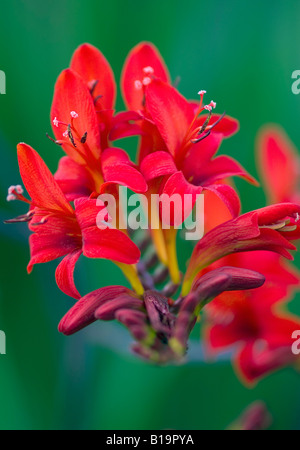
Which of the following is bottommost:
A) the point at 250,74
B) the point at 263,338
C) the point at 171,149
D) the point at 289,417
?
the point at 289,417

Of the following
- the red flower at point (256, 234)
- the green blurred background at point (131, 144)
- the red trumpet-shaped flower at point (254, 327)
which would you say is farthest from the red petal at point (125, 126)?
the green blurred background at point (131, 144)

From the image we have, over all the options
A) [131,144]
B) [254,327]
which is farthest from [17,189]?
[131,144]

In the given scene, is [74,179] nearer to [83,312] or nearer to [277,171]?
[83,312]

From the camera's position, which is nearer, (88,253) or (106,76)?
(88,253)

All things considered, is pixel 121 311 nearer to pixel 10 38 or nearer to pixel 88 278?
pixel 88 278

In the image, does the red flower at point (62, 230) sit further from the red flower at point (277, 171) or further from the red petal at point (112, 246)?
the red flower at point (277, 171)

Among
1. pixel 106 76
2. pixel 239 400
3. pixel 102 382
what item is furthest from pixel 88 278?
pixel 106 76
